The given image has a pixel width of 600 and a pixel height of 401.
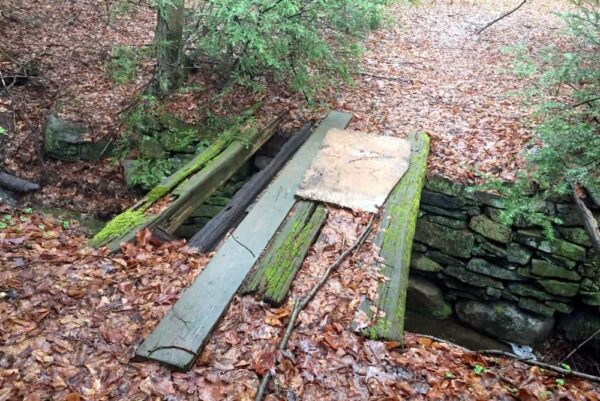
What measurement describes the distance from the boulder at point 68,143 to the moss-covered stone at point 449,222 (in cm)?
483

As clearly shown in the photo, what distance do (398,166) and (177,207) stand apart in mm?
2587

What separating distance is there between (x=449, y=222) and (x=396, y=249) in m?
2.32

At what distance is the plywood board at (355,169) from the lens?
4.50 metres

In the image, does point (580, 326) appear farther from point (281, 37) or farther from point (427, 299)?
point (281, 37)

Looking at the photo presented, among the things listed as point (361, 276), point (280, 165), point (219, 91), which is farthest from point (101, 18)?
point (361, 276)

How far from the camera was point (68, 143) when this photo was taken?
20.9ft

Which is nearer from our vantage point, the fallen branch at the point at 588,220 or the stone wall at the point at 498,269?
the fallen branch at the point at 588,220

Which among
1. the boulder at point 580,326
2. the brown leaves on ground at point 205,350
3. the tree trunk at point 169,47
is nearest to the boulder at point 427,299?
the boulder at point 580,326

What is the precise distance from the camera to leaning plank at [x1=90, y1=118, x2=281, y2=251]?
402cm

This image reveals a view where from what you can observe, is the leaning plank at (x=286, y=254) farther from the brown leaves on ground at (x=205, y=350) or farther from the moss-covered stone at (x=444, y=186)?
the moss-covered stone at (x=444, y=186)

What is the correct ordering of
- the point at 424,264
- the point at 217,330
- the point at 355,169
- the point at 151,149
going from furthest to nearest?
1. the point at 151,149
2. the point at 424,264
3. the point at 355,169
4. the point at 217,330

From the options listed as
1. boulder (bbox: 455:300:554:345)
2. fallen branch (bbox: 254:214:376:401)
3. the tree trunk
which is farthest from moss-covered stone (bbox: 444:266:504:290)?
the tree trunk

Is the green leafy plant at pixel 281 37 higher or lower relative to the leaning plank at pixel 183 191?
higher

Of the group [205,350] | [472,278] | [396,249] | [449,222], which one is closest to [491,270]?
[472,278]
